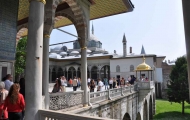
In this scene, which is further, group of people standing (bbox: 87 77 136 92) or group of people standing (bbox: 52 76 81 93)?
group of people standing (bbox: 87 77 136 92)

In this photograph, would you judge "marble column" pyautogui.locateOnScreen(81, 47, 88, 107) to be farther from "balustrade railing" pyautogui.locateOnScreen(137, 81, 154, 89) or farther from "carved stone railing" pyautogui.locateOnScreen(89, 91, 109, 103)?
"balustrade railing" pyautogui.locateOnScreen(137, 81, 154, 89)

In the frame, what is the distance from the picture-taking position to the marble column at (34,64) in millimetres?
2998

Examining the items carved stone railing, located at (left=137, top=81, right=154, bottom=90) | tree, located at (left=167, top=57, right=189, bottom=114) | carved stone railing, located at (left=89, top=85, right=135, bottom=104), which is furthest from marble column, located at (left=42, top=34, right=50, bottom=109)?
tree, located at (left=167, top=57, right=189, bottom=114)

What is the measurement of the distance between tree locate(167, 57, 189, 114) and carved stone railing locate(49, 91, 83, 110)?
19121 mm

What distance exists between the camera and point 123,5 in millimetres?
7648

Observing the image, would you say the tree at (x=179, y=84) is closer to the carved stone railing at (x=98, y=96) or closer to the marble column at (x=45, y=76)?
the carved stone railing at (x=98, y=96)

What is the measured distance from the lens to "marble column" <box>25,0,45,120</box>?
2998 millimetres

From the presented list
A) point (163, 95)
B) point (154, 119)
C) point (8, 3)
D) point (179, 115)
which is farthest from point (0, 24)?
point (163, 95)

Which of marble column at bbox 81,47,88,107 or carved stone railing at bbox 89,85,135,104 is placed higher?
marble column at bbox 81,47,88,107

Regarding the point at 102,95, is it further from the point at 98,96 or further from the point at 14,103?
the point at 14,103

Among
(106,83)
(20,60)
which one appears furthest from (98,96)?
(20,60)

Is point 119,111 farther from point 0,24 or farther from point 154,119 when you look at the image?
point 154,119

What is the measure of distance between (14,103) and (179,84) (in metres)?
22.8

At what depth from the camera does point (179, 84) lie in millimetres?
21859
